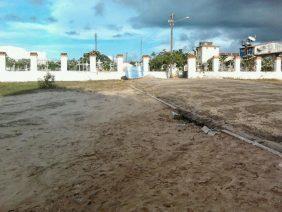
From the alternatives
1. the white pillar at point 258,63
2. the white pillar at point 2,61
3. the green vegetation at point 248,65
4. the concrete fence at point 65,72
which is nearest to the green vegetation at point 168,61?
the concrete fence at point 65,72

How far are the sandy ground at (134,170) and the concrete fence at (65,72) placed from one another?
25.2 m

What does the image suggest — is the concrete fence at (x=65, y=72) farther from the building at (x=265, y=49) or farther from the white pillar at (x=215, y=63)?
the building at (x=265, y=49)

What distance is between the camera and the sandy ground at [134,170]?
18.9 feet

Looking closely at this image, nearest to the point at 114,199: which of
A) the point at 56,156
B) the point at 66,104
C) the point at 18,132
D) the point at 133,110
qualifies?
the point at 56,156

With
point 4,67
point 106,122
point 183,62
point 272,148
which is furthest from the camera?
point 183,62

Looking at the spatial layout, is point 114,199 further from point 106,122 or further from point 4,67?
point 4,67

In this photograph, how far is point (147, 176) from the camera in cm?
681

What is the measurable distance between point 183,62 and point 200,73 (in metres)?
9.58

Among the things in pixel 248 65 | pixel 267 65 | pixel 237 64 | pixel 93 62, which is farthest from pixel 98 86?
pixel 267 65

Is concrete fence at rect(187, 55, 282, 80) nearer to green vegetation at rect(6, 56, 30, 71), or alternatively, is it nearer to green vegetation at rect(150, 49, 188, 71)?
green vegetation at rect(150, 49, 188, 71)

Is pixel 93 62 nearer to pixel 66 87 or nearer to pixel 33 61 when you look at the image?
pixel 33 61

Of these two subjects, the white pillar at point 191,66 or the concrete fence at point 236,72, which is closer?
the white pillar at point 191,66

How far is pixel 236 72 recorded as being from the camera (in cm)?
4012

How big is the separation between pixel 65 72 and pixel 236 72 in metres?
15.2
